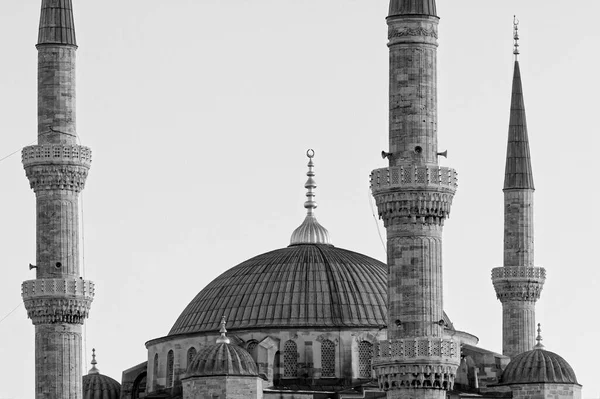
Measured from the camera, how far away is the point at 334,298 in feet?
317

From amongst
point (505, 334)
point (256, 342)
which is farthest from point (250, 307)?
point (505, 334)

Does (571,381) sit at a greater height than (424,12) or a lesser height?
lesser

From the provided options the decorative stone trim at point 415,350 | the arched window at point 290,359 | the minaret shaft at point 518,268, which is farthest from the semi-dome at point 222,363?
the minaret shaft at point 518,268

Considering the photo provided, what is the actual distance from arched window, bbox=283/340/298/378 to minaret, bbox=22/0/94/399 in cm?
970

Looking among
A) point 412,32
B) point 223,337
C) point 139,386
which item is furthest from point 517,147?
point 412,32

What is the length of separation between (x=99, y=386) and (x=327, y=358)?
23.4ft

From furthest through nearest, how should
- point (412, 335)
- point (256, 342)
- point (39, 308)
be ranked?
point (256, 342) → point (39, 308) → point (412, 335)

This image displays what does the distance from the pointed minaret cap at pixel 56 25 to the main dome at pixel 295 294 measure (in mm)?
12257

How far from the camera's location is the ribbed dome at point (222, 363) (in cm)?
8744

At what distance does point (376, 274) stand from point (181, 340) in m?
6.49

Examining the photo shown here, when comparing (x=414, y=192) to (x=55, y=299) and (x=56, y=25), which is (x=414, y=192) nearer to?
(x=55, y=299)

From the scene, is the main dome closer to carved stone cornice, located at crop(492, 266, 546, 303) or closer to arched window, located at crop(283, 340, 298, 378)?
arched window, located at crop(283, 340, 298, 378)

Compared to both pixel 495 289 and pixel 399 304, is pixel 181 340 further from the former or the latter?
pixel 399 304

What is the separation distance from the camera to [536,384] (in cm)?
8906
